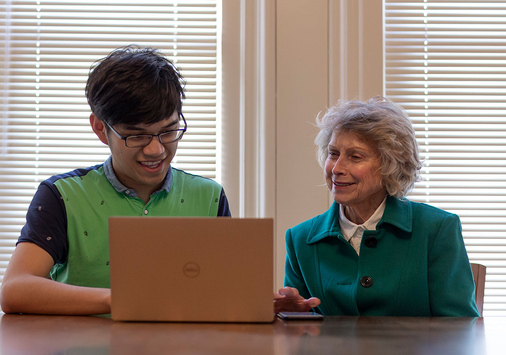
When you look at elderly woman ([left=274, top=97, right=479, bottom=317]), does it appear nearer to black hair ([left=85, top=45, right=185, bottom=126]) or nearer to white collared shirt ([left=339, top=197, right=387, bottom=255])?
white collared shirt ([left=339, top=197, right=387, bottom=255])

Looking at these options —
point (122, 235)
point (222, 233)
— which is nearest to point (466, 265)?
point (222, 233)

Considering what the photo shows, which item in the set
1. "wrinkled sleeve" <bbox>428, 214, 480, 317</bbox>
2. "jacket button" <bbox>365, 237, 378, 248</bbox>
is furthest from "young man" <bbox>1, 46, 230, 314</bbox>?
"wrinkled sleeve" <bbox>428, 214, 480, 317</bbox>

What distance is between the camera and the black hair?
1.79 meters

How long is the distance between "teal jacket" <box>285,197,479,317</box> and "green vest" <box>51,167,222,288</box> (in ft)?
1.43

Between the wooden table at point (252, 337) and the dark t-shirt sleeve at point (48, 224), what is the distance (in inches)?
12.0

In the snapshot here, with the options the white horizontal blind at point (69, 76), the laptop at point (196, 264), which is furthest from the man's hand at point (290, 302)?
the white horizontal blind at point (69, 76)

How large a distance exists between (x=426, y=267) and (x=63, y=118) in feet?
6.00

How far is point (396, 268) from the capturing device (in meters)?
1.99

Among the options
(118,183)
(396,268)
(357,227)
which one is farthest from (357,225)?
(118,183)

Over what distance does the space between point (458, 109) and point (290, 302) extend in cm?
172

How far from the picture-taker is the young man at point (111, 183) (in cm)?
178

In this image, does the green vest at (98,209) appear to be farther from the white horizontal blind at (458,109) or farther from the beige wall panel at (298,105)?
A: the white horizontal blind at (458,109)

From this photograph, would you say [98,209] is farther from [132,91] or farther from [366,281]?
[366,281]

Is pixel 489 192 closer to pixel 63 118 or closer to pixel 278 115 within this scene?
pixel 278 115
